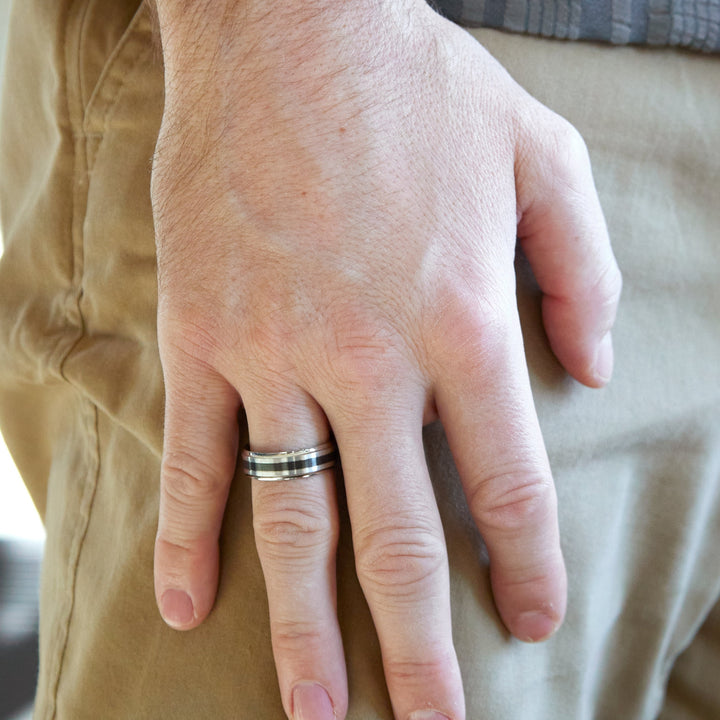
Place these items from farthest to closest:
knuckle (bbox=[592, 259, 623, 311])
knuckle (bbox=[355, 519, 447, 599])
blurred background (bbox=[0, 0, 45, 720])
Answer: blurred background (bbox=[0, 0, 45, 720]) → knuckle (bbox=[592, 259, 623, 311]) → knuckle (bbox=[355, 519, 447, 599])

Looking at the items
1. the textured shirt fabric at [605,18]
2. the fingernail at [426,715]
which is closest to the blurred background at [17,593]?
the textured shirt fabric at [605,18]

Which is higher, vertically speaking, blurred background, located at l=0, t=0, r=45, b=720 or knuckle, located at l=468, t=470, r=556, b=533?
knuckle, located at l=468, t=470, r=556, b=533

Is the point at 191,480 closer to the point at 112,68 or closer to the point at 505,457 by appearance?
the point at 505,457

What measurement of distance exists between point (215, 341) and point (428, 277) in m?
0.17

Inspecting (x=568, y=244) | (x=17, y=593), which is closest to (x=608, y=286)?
(x=568, y=244)

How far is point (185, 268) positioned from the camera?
0.59 m

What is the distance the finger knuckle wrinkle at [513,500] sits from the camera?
577 millimetres

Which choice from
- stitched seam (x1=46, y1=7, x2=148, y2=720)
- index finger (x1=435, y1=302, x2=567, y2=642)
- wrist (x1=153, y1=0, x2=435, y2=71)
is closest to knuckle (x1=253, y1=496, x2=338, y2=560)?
index finger (x1=435, y1=302, x2=567, y2=642)

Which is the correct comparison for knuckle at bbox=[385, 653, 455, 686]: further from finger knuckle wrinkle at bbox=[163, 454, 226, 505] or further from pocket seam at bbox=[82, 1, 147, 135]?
pocket seam at bbox=[82, 1, 147, 135]

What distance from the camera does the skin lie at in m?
0.56

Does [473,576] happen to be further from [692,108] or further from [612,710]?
[692,108]

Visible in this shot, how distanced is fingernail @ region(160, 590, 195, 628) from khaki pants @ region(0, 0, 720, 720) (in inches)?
A: 0.7

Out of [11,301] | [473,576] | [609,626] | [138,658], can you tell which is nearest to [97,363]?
[11,301]

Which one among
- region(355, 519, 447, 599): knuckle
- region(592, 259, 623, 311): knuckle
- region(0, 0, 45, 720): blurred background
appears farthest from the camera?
region(0, 0, 45, 720): blurred background
